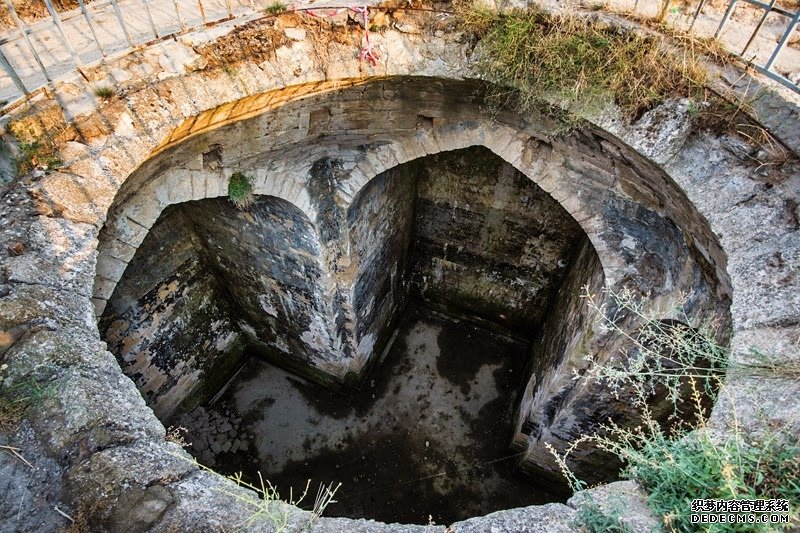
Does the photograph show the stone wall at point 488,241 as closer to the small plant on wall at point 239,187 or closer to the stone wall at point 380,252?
the stone wall at point 380,252

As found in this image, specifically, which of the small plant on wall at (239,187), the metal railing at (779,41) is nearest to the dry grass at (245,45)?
the small plant on wall at (239,187)

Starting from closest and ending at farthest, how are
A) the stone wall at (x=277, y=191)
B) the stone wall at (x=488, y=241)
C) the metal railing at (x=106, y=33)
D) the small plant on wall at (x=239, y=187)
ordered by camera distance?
the stone wall at (x=277, y=191), the metal railing at (x=106, y=33), the small plant on wall at (x=239, y=187), the stone wall at (x=488, y=241)

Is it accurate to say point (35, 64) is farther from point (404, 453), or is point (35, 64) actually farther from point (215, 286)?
point (404, 453)

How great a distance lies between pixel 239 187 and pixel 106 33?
1.38 metres

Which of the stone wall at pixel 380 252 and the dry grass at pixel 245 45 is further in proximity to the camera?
the stone wall at pixel 380 252

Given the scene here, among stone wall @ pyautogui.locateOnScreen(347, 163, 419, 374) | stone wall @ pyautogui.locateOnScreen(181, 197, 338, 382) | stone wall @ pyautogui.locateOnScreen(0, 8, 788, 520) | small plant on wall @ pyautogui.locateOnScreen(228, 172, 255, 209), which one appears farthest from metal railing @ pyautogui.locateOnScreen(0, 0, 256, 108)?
stone wall @ pyautogui.locateOnScreen(347, 163, 419, 374)

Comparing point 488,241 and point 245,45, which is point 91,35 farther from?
point 488,241

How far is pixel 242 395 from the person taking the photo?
22.1 ft


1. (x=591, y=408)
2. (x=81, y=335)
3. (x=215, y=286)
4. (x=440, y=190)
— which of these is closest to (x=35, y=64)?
(x=81, y=335)

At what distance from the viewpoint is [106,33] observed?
3459 mm

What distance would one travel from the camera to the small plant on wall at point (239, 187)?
408cm

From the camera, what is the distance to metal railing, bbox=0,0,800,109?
3.12 meters

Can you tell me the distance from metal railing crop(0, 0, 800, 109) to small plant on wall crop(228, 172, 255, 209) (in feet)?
3.78

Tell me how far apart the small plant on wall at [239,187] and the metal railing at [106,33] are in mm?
1151
